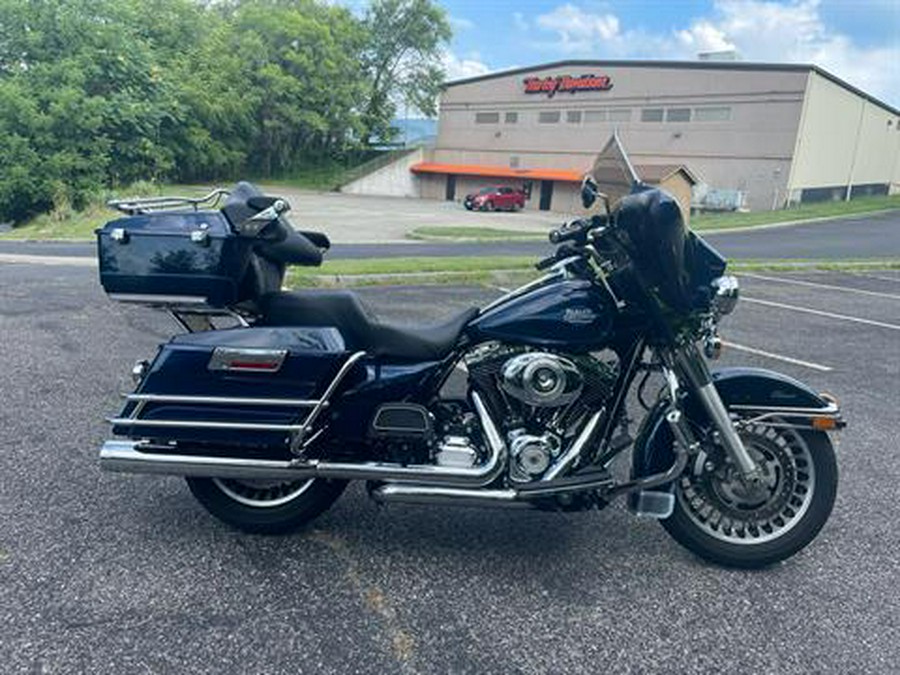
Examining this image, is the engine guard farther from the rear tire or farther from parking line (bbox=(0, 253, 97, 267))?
parking line (bbox=(0, 253, 97, 267))

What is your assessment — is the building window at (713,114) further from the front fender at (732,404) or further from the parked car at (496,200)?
the front fender at (732,404)

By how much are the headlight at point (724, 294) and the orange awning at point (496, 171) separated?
1470 inches

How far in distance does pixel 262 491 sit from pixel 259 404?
0.53 m

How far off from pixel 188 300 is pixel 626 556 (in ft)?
7.21

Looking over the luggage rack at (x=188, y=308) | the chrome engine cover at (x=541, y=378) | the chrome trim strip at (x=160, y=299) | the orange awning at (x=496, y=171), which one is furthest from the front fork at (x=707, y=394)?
the orange awning at (x=496, y=171)

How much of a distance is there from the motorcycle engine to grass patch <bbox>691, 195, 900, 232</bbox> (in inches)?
890

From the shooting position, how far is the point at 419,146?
50.8m

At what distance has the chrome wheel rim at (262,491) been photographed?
291cm

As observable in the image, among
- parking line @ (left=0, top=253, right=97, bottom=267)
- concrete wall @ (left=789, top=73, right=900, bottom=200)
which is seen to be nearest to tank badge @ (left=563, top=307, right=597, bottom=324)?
parking line @ (left=0, top=253, right=97, bottom=267)

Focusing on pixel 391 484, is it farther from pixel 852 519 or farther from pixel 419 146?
pixel 419 146

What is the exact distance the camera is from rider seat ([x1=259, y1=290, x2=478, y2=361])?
2709 mm

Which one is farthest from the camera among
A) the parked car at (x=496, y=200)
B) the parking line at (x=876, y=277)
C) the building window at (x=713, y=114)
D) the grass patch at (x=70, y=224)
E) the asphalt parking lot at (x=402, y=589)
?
the parked car at (x=496, y=200)

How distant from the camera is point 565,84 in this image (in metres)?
41.8

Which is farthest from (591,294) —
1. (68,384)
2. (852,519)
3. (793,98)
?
(793,98)
